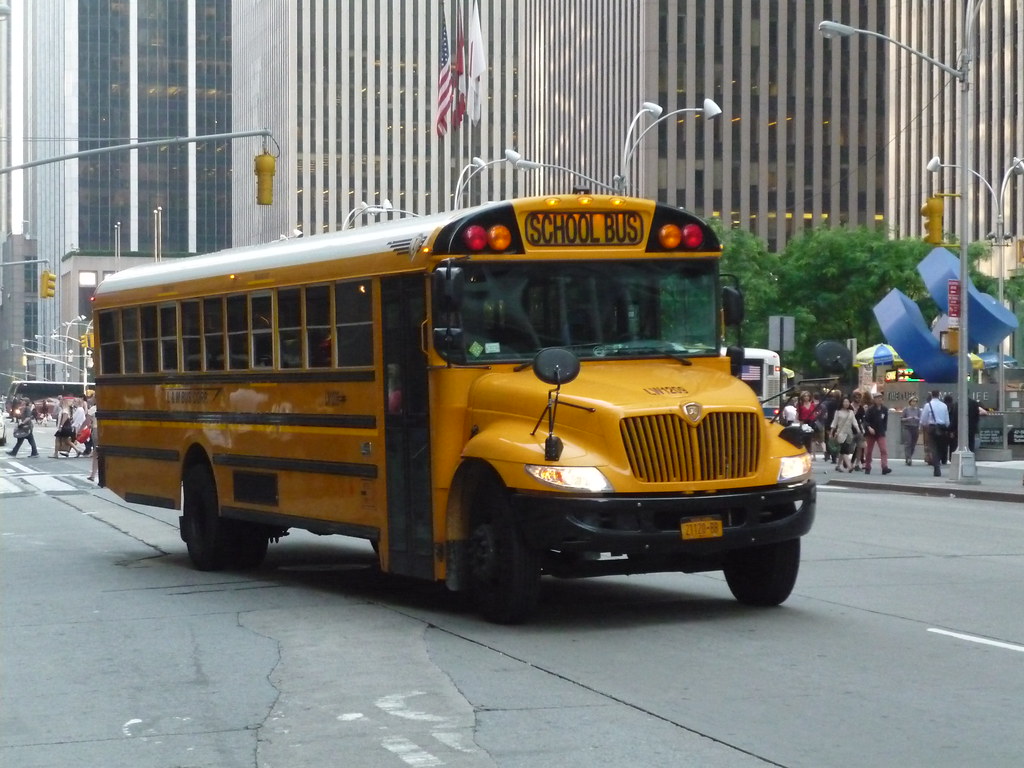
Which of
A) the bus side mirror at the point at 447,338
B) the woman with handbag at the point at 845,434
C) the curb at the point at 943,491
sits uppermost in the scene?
the bus side mirror at the point at 447,338

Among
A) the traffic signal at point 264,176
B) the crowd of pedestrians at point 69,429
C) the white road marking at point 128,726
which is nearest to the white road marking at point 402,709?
the white road marking at point 128,726

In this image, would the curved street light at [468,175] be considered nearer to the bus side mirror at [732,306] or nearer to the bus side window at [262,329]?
the bus side window at [262,329]

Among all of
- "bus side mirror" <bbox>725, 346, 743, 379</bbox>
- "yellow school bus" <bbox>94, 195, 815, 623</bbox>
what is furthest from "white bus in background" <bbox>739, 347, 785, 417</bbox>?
"bus side mirror" <bbox>725, 346, 743, 379</bbox>

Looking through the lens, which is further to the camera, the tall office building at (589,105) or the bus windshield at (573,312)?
the tall office building at (589,105)

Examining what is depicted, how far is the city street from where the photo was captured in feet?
24.4

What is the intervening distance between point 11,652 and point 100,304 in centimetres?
738

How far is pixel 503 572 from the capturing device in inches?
425

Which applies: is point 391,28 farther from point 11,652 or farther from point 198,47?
point 11,652

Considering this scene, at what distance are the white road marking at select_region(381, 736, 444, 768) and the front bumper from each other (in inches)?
114

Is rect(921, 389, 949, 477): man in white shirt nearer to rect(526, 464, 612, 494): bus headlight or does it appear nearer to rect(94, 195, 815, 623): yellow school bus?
rect(94, 195, 815, 623): yellow school bus

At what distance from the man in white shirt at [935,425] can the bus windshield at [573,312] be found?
24112 millimetres

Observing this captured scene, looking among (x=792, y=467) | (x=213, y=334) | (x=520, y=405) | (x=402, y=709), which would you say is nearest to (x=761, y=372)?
(x=213, y=334)

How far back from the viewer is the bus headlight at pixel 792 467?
36.1 feet

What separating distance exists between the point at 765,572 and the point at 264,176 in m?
19.4
